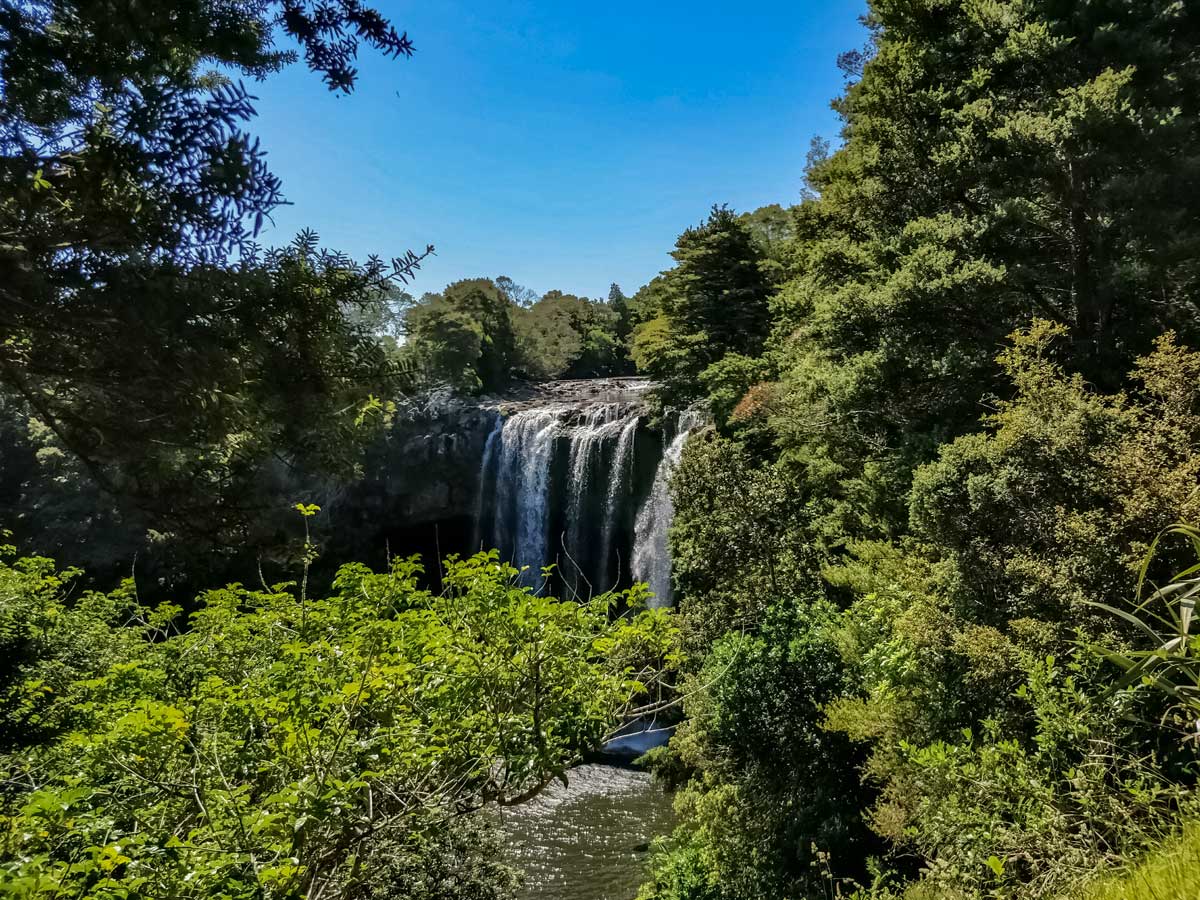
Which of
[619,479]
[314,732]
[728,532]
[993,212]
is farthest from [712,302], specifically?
[314,732]

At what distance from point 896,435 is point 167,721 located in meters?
10.2

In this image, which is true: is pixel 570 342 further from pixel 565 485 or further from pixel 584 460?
pixel 584 460

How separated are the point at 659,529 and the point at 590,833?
27.0 ft

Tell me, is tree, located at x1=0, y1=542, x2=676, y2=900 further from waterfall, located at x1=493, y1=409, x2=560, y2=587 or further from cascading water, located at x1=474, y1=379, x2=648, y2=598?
waterfall, located at x1=493, y1=409, x2=560, y2=587

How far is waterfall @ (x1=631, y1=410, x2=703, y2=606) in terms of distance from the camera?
1809 centimetres

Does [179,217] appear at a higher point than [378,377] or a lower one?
higher

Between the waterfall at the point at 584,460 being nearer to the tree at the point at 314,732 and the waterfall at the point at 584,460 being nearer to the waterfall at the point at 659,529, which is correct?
the waterfall at the point at 659,529

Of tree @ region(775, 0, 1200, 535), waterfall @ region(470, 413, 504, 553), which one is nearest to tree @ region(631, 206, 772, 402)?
waterfall @ region(470, 413, 504, 553)

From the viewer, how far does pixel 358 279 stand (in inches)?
135

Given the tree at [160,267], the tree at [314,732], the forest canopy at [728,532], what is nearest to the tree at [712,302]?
the forest canopy at [728,532]

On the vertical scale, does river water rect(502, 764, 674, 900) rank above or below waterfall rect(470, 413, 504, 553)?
below

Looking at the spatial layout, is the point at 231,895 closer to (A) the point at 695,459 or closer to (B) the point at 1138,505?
(B) the point at 1138,505

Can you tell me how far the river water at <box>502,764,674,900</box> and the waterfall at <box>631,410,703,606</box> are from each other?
5.11 m

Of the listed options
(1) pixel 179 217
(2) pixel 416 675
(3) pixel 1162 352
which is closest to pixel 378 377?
(1) pixel 179 217
